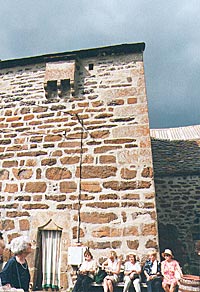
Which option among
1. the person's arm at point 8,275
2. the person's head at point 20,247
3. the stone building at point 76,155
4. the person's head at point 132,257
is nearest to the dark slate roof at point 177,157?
the stone building at point 76,155

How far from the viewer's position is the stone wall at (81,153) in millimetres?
5051

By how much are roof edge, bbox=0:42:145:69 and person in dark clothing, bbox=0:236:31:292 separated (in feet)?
16.3

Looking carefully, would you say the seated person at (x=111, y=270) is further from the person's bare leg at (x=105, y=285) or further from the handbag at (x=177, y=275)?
the handbag at (x=177, y=275)

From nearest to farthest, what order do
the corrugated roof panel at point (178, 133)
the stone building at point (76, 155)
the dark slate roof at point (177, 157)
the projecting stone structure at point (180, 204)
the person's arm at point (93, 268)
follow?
1. the person's arm at point (93, 268)
2. the stone building at point (76, 155)
3. the projecting stone structure at point (180, 204)
4. the dark slate roof at point (177, 157)
5. the corrugated roof panel at point (178, 133)

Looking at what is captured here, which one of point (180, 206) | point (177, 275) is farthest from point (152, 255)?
point (180, 206)

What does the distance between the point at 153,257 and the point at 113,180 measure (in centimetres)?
169

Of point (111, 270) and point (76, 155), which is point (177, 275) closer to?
point (111, 270)

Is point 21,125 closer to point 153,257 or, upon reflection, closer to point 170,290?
point 153,257

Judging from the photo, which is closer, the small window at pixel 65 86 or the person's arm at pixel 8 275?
the person's arm at pixel 8 275

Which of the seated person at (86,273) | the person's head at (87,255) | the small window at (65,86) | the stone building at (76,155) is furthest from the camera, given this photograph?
the small window at (65,86)

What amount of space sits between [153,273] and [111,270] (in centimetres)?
77

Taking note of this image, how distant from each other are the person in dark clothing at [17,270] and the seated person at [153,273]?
2394mm

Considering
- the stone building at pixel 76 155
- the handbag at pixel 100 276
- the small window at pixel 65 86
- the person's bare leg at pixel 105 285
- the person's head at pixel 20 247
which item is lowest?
the person's bare leg at pixel 105 285

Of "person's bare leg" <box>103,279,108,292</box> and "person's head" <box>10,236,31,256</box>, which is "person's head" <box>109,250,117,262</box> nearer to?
"person's bare leg" <box>103,279,108,292</box>
